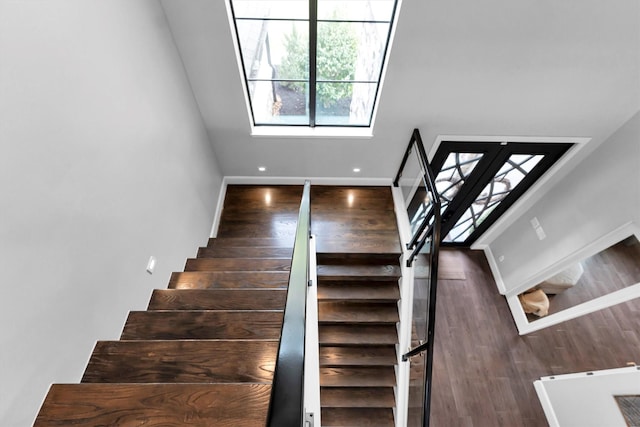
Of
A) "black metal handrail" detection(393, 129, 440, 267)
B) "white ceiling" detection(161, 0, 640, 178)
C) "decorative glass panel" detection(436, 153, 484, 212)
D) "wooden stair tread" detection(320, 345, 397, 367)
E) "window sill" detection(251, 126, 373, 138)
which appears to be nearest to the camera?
"white ceiling" detection(161, 0, 640, 178)

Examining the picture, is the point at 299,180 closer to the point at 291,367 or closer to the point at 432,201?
the point at 432,201

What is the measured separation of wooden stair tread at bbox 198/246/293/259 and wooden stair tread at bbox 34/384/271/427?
1.72m

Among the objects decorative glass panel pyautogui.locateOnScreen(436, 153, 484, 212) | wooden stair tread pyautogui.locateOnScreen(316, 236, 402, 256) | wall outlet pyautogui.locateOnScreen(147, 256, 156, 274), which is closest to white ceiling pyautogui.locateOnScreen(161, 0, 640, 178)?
decorative glass panel pyautogui.locateOnScreen(436, 153, 484, 212)

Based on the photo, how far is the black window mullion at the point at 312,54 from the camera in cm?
252

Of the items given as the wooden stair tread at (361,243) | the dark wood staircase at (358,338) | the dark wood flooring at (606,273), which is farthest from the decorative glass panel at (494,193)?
the dark wood staircase at (358,338)

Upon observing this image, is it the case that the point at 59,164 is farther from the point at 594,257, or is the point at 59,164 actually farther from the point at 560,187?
the point at 560,187

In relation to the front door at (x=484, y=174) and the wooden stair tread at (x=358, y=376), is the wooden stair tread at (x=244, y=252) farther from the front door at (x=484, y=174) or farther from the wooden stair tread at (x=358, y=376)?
the front door at (x=484, y=174)

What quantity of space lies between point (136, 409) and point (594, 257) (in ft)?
13.7

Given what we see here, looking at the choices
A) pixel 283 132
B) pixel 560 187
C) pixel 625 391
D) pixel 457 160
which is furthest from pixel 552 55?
pixel 625 391

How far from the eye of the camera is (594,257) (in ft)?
10.8

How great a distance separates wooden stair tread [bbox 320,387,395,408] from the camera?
10.2 feet

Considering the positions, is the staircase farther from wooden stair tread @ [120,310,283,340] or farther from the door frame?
the door frame

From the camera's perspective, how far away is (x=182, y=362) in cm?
153

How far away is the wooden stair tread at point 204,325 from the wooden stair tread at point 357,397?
5.91 feet
